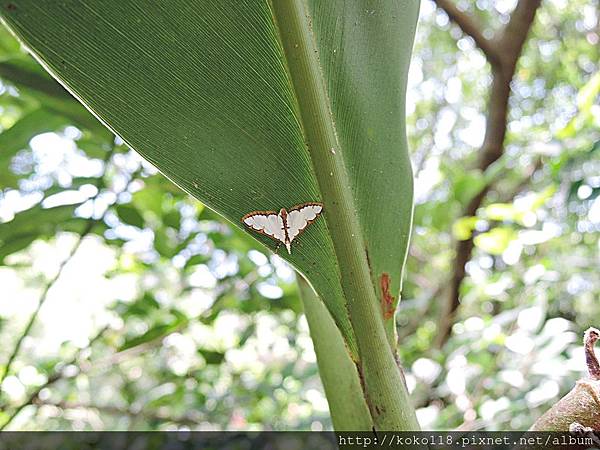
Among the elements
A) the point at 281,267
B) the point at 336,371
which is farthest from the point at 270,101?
the point at 281,267

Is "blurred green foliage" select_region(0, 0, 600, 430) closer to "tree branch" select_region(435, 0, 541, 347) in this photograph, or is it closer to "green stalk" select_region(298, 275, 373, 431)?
"tree branch" select_region(435, 0, 541, 347)

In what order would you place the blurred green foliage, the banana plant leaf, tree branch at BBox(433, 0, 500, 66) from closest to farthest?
the banana plant leaf, the blurred green foliage, tree branch at BBox(433, 0, 500, 66)

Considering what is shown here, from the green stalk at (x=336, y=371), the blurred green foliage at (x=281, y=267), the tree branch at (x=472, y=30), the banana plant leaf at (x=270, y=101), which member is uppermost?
the tree branch at (x=472, y=30)

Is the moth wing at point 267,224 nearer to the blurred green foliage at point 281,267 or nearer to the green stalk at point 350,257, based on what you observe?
the green stalk at point 350,257

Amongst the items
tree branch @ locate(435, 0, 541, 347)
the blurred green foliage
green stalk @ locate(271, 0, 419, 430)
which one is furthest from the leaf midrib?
tree branch @ locate(435, 0, 541, 347)

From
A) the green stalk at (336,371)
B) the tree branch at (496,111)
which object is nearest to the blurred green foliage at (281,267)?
the tree branch at (496,111)

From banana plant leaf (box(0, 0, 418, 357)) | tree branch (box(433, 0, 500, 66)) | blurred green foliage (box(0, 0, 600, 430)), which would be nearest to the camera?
banana plant leaf (box(0, 0, 418, 357))
